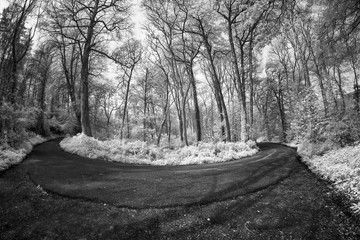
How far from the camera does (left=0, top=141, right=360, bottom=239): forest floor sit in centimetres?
295

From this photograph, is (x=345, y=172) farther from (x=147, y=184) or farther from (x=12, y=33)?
(x=12, y=33)

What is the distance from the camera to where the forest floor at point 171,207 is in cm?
295

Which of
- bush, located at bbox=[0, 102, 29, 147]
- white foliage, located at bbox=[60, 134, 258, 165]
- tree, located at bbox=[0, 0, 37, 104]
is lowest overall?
white foliage, located at bbox=[60, 134, 258, 165]

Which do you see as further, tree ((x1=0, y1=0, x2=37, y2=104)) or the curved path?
tree ((x1=0, y1=0, x2=37, y2=104))

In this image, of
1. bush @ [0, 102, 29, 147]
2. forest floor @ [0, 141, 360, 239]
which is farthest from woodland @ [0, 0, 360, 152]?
forest floor @ [0, 141, 360, 239]

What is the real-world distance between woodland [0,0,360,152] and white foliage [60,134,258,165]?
90.3 inches

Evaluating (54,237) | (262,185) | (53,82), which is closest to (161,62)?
(53,82)

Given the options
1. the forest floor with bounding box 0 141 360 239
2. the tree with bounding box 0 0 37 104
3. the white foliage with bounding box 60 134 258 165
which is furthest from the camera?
the tree with bounding box 0 0 37 104

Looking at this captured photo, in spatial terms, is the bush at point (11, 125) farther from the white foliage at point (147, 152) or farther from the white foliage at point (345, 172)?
the white foliage at point (345, 172)

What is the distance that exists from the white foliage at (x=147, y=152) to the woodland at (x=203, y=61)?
2293 mm

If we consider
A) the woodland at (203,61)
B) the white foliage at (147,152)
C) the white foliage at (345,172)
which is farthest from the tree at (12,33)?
the white foliage at (345,172)

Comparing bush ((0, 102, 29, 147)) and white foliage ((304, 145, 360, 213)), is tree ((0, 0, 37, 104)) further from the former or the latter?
white foliage ((304, 145, 360, 213))

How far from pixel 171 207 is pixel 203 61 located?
19.6 meters

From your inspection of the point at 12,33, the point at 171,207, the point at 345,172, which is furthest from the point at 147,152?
the point at 12,33
